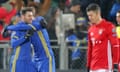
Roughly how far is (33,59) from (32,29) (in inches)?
28.7

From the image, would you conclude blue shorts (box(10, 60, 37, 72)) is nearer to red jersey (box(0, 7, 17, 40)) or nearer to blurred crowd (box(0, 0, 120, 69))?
blurred crowd (box(0, 0, 120, 69))

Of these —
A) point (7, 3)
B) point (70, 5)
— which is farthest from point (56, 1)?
point (7, 3)

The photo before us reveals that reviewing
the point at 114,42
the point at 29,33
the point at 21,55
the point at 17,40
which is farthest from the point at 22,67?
the point at 114,42

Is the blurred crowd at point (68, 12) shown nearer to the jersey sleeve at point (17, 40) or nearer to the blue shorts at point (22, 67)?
the jersey sleeve at point (17, 40)

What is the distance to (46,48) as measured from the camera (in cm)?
875

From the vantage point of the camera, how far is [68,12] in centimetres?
1087

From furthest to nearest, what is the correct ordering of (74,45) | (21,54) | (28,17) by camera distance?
1. (74,45)
2. (21,54)
3. (28,17)

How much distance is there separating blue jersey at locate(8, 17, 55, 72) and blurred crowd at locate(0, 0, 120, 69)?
1.22 meters

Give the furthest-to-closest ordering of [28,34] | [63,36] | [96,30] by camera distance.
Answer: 1. [63,36]
2. [28,34]
3. [96,30]

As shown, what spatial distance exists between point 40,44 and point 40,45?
3 centimetres

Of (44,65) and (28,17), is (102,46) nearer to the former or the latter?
(44,65)

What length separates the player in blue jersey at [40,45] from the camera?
857 centimetres

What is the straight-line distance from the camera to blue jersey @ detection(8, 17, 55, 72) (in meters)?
8.60

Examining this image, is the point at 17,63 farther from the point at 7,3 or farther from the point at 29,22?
the point at 7,3
